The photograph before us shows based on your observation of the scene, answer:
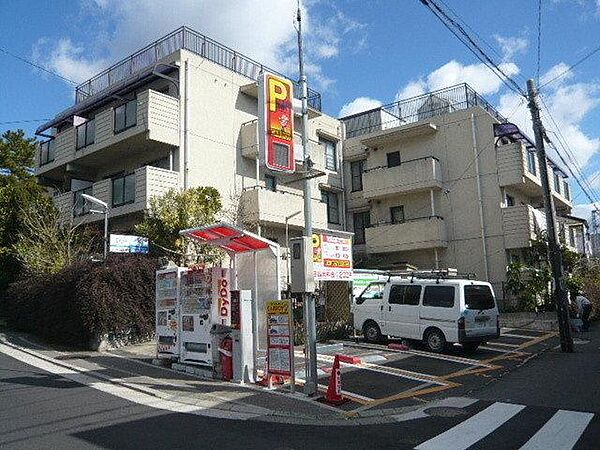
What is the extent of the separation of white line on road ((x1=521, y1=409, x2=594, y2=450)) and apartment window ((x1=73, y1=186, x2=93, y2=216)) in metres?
18.6

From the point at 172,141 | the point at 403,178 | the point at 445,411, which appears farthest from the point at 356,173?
the point at 445,411

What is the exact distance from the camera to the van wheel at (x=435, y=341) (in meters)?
14.3

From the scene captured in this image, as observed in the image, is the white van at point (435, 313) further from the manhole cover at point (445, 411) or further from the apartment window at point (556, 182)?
the apartment window at point (556, 182)

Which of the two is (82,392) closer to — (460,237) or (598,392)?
(598,392)

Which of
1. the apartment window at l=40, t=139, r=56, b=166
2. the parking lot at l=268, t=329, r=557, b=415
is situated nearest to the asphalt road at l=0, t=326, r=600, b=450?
the parking lot at l=268, t=329, r=557, b=415

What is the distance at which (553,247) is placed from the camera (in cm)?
1499

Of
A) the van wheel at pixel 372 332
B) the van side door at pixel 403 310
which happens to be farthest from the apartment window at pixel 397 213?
the van side door at pixel 403 310

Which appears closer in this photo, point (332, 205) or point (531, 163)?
point (531, 163)

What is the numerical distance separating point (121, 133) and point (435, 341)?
1381 cm

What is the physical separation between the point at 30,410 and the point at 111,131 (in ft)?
46.5

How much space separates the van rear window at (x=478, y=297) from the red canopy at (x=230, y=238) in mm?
6518

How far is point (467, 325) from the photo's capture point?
13.9 metres

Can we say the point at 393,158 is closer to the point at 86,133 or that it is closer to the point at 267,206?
the point at 267,206

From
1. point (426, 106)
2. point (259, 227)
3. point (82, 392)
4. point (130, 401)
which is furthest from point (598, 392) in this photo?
point (426, 106)
